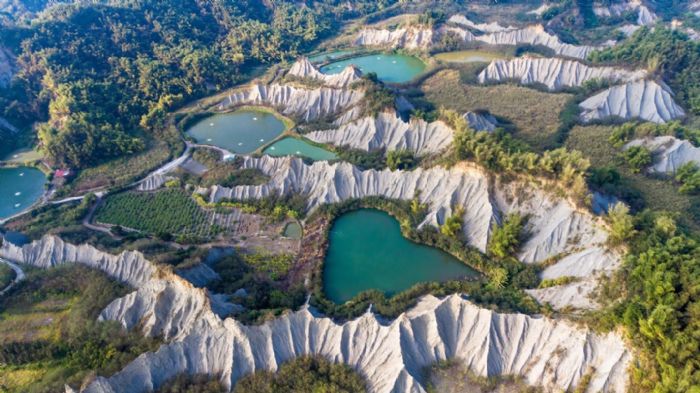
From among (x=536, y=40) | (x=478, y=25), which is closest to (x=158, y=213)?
(x=536, y=40)

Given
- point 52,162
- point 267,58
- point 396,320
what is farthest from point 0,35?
point 396,320

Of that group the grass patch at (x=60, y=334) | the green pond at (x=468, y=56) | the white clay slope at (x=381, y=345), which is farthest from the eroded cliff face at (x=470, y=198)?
the green pond at (x=468, y=56)

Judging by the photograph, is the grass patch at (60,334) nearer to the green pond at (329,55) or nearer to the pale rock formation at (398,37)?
the green pond at (329,55)

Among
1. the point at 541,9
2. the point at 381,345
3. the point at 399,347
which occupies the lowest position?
the point at 381,345

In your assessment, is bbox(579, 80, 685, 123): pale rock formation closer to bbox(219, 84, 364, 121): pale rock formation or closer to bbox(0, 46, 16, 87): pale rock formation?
bbox(219, 84, 364, 121): pale rock formation

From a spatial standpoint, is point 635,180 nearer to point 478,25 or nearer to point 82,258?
point 82,258

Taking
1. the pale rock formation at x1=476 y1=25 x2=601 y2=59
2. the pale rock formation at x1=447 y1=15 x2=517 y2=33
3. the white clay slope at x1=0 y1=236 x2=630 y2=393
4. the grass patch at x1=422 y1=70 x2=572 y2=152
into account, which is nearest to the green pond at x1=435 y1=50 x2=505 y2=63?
the pale rock formation at x1=476 y1=25 x2=601 y2=59
